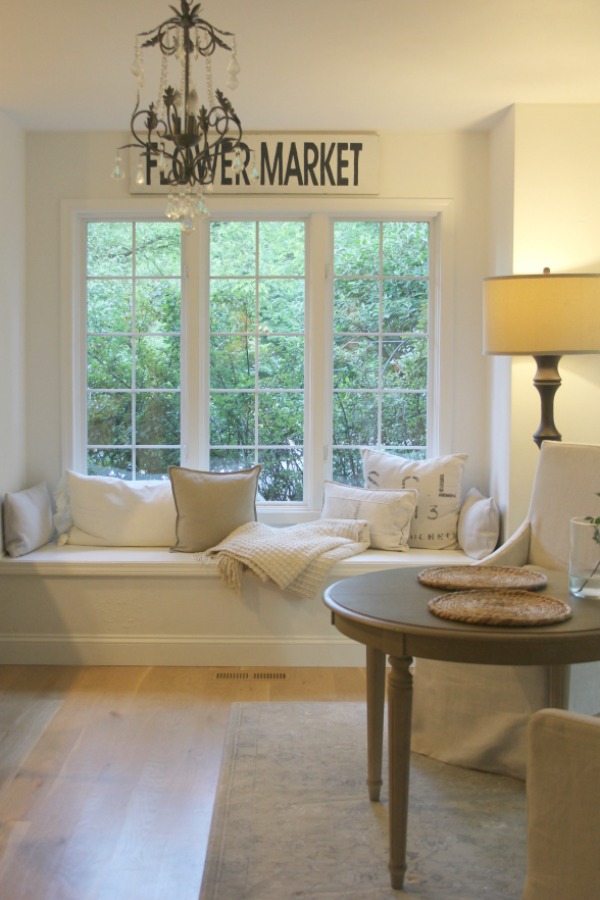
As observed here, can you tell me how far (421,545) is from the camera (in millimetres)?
4586

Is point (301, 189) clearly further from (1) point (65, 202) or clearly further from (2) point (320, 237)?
(1) point (65, 202)

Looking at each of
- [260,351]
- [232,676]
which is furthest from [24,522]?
[260,351]

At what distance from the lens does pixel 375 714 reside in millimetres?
2822

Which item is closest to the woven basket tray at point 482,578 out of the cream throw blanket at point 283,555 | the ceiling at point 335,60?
the cream throw blanket at point 283,555

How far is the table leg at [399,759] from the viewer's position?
7.69 feet

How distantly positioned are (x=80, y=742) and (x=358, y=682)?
1.25 meters

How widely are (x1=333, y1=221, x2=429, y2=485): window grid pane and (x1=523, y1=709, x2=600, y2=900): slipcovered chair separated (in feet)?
10.5

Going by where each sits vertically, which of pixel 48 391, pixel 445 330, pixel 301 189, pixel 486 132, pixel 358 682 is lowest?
pixel 358 682

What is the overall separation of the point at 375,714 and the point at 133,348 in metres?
2.68

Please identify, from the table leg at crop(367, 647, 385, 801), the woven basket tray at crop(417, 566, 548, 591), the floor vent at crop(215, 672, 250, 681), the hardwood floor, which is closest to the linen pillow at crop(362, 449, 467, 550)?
the hardwood floor

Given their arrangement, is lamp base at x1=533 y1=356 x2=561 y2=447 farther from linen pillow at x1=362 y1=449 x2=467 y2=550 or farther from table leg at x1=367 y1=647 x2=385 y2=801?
table leg at x1=367 y1=647 x2=385 y2=801

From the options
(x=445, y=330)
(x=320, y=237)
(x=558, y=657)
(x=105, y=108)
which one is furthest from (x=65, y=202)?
(x=558, y=657)

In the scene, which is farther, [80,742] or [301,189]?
[301,189]

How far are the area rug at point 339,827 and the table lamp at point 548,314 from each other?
164 cm
